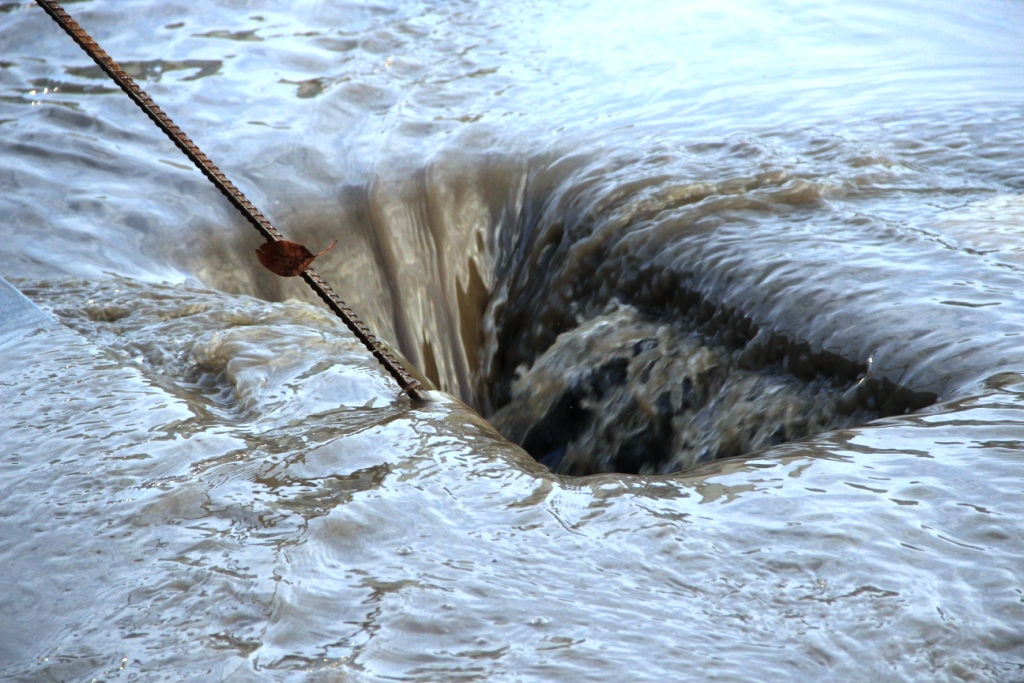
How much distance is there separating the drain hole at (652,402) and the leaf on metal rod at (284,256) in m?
1.23

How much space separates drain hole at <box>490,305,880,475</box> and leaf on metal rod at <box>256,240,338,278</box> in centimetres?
123

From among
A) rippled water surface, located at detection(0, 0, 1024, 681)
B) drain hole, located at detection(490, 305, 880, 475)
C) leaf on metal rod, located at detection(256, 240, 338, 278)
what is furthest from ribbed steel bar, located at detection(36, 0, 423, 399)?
drain hole, located at detection(490, 305, 880, 475)

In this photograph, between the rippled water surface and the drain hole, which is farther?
the drain hole

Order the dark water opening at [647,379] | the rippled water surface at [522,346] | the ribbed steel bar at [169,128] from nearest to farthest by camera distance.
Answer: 1. the rippled water surface at [522,346]
2. the ribbed steel bar at [169,128]
3. the dark water opening at [647,379]

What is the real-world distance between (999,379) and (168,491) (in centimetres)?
169

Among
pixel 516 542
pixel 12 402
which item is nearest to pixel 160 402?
pixel 12 402

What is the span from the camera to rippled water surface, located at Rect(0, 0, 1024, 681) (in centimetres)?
152

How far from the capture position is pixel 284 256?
77.6 inches

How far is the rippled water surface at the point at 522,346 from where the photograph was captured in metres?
1.52

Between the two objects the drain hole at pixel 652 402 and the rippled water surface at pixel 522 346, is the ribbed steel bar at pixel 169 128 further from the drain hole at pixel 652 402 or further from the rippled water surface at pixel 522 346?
the drain hole at pixel 652 402

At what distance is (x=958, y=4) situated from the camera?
5824mm

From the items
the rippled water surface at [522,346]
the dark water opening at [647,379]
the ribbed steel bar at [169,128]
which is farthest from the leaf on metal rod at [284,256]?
the dark water opening at [647,379]

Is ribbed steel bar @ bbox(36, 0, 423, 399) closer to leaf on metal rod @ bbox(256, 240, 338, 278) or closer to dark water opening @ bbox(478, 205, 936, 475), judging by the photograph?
leaf on metal rod @ bbox(256, 240, 338, 278)

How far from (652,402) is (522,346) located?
816 mm
